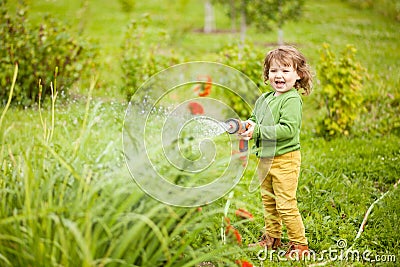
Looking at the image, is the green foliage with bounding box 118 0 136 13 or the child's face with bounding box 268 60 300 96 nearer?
the child's face with bounding box 268 60 300 96

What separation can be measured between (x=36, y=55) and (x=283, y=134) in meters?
4.11

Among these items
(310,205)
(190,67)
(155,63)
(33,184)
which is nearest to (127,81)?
(155,63)

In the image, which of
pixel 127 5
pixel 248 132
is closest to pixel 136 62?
pixel 248 132

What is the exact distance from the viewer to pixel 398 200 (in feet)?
A: 13.1

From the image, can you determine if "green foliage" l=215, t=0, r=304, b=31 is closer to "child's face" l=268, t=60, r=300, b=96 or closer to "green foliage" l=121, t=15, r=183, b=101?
"green foliage" l=121, t=15, r=183, b=101

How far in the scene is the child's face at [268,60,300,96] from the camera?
3.10 metres

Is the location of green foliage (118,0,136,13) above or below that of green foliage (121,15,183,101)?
above

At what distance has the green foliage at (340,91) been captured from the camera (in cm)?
543

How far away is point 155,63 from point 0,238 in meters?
4.36

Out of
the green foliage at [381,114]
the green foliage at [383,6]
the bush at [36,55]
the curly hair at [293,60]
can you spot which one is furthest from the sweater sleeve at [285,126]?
the green foliage at [383,6]

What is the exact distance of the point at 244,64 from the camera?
19.8 ft

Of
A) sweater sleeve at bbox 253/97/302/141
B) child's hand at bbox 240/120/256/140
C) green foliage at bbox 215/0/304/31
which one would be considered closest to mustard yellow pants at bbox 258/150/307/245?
sweater sleeve at bbox 253/97/302/141

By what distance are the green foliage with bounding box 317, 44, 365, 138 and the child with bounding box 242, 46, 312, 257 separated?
235cm

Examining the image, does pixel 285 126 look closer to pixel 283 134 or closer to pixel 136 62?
pixel 283 134
